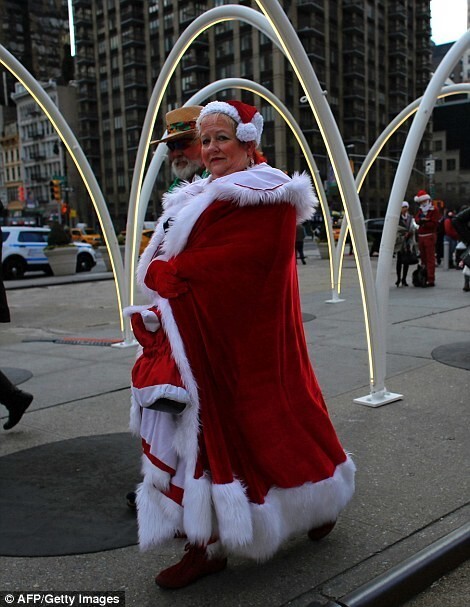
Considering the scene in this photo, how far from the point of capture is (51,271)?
816 inches

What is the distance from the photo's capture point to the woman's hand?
241 cm

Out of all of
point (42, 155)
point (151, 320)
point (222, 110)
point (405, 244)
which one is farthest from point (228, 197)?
point (42, 155)

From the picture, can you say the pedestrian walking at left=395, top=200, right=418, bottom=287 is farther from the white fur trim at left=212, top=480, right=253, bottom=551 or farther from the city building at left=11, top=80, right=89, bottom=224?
the city building at left=11, top=80, right=89, bottom=224

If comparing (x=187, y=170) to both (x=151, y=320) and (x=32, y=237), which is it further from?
(x=32, y=237)

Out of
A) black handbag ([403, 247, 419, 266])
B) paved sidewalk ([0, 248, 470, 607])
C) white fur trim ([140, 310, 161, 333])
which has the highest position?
white fur trim ([140, 310, 161, 333])

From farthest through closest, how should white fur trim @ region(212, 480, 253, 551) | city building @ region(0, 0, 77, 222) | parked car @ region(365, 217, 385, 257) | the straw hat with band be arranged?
city building @ region(0, 0, 77, 222), parked car @ region(365, 217, 385, 257), the straw hat with band, white fur trim @ region(212, 480, 253, 551)

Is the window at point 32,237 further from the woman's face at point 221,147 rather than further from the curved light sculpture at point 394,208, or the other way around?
the woman's face at point 221,147

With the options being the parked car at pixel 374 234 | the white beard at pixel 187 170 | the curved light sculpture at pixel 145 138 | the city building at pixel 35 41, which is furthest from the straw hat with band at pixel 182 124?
the city building at pixel 35 41

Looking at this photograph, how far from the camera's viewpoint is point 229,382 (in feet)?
8.00

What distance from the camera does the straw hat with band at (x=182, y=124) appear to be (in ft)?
9.82

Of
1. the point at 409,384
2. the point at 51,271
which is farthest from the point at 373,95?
the point at 409,384

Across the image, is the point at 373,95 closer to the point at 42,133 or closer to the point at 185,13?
Result: the point at 185,13

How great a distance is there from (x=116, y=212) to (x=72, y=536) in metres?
86.1

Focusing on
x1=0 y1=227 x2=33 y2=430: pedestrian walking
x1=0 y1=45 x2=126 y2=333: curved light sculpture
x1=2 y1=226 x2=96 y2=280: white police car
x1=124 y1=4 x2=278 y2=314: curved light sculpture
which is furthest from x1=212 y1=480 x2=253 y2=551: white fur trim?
x1=2 y1=226 x2=96 y2=280: white police car
